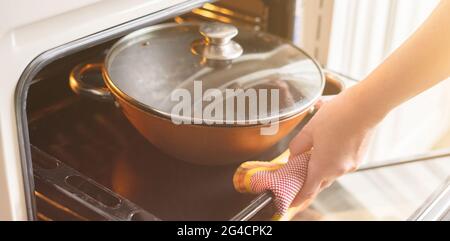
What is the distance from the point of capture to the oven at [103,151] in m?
0.57

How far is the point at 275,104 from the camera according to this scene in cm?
79

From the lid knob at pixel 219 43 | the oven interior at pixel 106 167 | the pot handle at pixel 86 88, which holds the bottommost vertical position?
the oven interior at pixel 106 167

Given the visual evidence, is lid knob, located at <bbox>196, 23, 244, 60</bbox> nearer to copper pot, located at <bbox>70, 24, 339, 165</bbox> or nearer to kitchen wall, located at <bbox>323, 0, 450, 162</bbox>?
copper pot, located at <bbox>70, 24, 339, 165</bbox>

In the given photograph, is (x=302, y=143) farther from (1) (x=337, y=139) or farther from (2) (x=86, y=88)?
(2) (x=86, y=88)

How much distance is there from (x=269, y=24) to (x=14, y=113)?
63cm

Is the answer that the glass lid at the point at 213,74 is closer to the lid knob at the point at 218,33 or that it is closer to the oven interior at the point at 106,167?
the lid knob at the point at 218,33

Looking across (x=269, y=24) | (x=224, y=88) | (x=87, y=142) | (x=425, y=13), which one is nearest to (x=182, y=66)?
(x=224, y=88)

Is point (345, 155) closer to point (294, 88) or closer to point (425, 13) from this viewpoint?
point (294, 88)

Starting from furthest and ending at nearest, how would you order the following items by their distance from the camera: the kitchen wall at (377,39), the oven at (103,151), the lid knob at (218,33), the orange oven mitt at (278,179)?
the kitchen wall at (377,39) → the lid knob at (218,33) → the orange oven mitt at (278,179) → the oven at (103,151)

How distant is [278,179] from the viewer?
730mm

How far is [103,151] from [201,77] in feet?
0.59

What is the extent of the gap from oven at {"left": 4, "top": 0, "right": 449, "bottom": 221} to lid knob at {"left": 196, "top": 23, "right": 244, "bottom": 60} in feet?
0.27

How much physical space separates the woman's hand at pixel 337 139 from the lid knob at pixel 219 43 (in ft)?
0.56

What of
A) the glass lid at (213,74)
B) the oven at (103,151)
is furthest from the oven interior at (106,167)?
the glass lid at (213,74)
